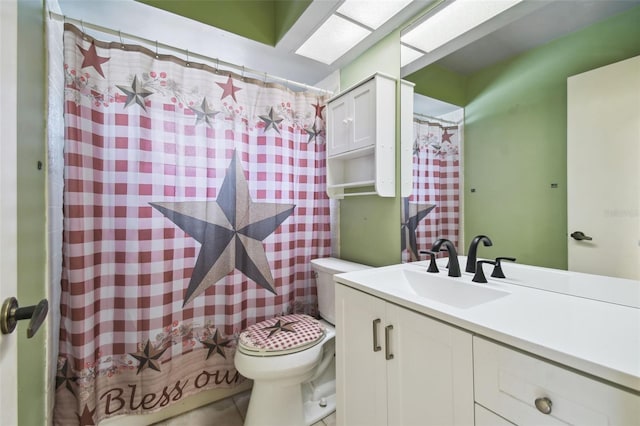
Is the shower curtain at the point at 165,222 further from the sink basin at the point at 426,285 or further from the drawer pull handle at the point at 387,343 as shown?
the drawer pull handle at the point at 387,343

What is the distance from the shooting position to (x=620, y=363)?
0.51 metres

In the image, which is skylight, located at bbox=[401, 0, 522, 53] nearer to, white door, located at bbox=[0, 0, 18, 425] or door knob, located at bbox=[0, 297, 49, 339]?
white door, located at bbox=[0, 0, 18, 425]

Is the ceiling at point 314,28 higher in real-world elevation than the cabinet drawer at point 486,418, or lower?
higher

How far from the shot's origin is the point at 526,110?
994 millimetres

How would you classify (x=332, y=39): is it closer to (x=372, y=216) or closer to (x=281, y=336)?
(x=372, y=216)

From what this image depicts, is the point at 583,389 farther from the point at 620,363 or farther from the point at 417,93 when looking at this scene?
the point at 417,93

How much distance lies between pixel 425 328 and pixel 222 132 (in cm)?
141

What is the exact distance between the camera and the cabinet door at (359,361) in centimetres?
98

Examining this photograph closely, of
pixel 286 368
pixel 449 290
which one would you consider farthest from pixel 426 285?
pixel 286 368

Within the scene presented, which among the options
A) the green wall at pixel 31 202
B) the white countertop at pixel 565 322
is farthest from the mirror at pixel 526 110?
the green wall at pixel 31 202

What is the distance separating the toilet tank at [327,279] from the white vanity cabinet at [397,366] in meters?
0.44

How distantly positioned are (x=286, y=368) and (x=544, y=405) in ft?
3.21

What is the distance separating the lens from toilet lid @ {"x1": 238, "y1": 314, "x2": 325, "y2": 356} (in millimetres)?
1290

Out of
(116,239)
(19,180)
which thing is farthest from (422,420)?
(116,239)
